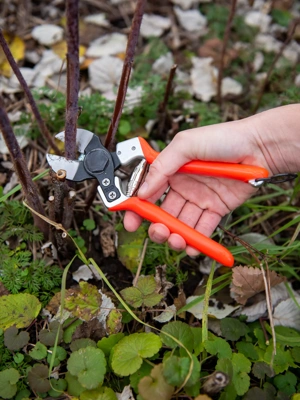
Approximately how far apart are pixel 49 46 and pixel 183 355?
222 cm

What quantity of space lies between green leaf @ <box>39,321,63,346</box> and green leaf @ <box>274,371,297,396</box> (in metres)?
0.93

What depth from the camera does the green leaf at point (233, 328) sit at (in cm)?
183

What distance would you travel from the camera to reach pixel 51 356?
171 centimetres

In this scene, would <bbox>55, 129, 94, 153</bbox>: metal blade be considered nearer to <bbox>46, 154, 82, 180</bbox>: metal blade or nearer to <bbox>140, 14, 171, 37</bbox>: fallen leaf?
<bbox>46, 154, 82, 180</bbox>: metal blade

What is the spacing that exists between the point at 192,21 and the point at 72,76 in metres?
1.93

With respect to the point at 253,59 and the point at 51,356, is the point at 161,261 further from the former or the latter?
the point at 253,59

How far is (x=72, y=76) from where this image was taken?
4.78 ft

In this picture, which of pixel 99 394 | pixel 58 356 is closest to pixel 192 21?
pixel 58 356

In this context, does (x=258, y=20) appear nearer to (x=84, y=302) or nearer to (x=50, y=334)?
(x=84, y=302)

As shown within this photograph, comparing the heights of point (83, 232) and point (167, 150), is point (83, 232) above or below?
below

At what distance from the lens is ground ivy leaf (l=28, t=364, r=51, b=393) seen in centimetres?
159

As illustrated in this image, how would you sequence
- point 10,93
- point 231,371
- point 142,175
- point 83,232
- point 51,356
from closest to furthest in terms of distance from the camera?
1. point 231,371
2. point 51,356
3. point 142,175
4. point 83,232
5. point 10,93

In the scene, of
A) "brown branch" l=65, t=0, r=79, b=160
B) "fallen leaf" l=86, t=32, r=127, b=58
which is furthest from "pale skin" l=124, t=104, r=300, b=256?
"fallen leaf" l=86, t=32, r=127, b=58

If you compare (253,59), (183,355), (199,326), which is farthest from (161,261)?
(253,59)
